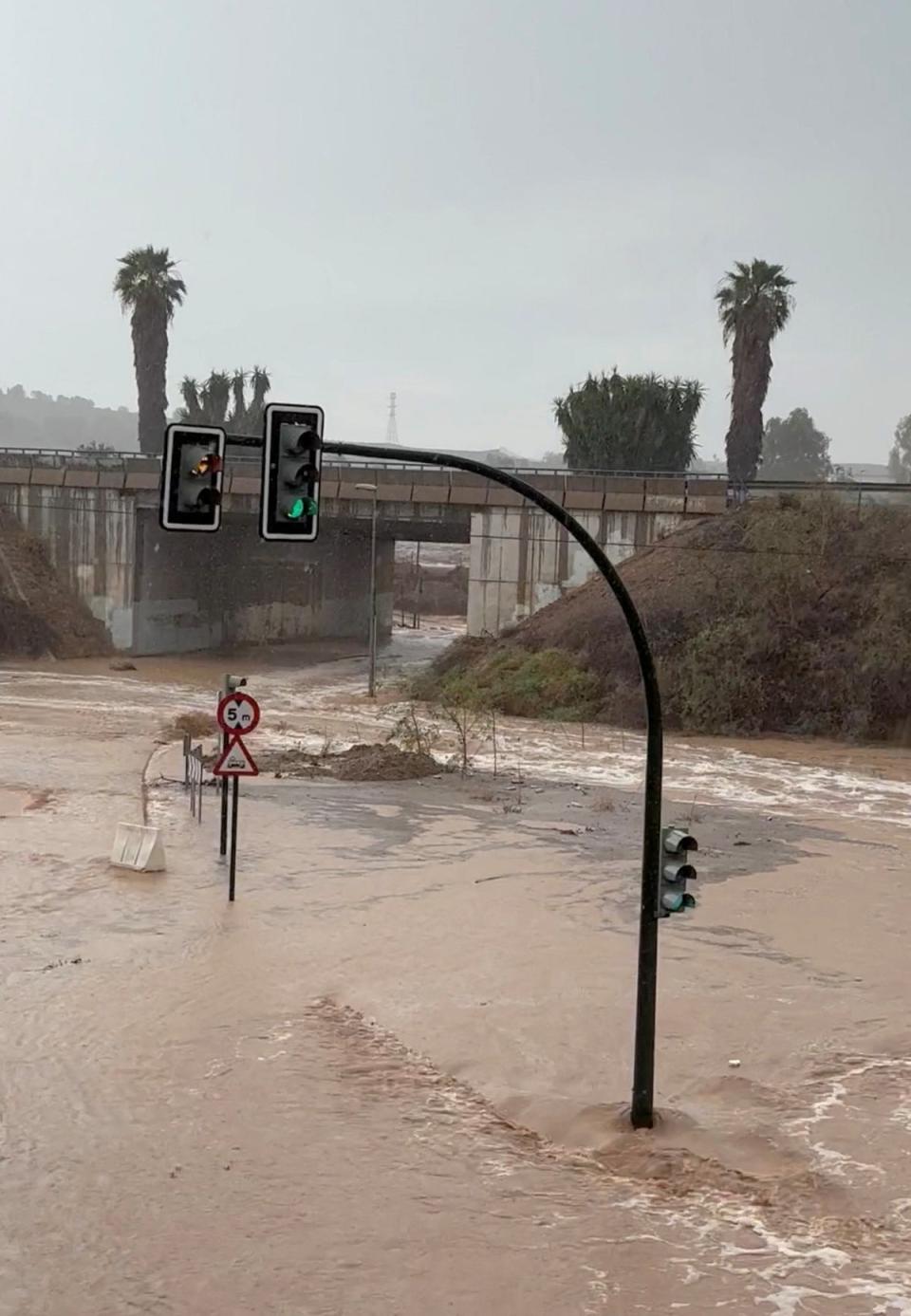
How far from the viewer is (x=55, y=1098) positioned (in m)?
11.9

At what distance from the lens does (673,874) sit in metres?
10.8

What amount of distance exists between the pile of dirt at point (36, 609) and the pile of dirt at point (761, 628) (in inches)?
645

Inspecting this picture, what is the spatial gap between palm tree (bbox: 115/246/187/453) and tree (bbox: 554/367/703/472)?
63.0ft

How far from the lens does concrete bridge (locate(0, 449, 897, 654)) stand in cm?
4800

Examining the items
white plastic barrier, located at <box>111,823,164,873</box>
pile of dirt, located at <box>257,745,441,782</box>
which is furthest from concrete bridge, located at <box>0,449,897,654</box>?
white plastic barrier, located at <box>111,823,164,873</box>

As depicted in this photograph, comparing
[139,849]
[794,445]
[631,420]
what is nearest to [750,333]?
[631,420]

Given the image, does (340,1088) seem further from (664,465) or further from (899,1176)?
(664,465)

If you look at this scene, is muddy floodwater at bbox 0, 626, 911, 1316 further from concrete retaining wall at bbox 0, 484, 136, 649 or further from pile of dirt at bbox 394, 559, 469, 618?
pile of dirt at bbox 394, 559, 469, 618

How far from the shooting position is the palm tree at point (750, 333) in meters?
53.4

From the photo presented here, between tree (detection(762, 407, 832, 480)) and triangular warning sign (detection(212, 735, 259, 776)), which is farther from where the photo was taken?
tree (detection(762, 407, 832, 480))

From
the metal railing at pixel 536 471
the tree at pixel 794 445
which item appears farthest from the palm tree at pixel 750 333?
the tree at pixel 794 445

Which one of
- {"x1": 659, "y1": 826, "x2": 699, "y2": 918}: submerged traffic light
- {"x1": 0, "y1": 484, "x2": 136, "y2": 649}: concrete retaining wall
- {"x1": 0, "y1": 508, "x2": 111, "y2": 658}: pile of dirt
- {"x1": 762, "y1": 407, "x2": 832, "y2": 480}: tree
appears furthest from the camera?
{"x1": 762, "y1": 407, "x2": 832, "y2": 480}: tree

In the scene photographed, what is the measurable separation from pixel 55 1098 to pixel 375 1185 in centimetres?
328

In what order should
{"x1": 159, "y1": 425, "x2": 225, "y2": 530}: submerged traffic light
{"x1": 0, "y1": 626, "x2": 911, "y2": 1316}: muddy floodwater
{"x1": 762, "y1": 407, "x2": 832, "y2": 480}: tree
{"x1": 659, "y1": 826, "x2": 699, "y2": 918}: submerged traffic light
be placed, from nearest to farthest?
{"x1": 0, "y1": 626, "x2": 911, "y2": 1316}: muddy floodwater → {"x1": 159, "y1": 425, "x2": 225, "y2": 530}: submerged traffic light → {"x1": 659, "y1": 826, "x2": 699, "y2": 918}: submerged traffic light → {"x1": 762, "y1": 407, "x2": 832, "y2": 480}: tree
